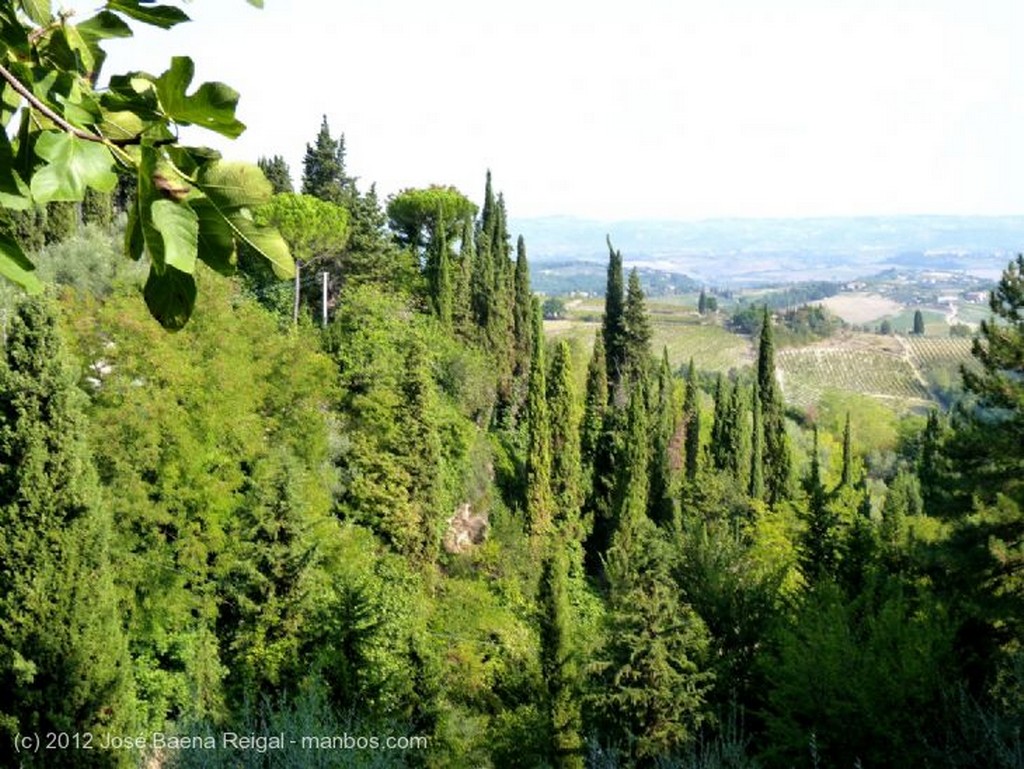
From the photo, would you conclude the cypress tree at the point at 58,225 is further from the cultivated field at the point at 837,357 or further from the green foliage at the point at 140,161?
the cultivated field at the point at 837,357

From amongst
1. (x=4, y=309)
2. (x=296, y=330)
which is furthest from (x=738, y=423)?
(x=4, y=309)

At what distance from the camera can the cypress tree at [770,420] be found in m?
36.5

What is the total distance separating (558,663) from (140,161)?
15.3 m

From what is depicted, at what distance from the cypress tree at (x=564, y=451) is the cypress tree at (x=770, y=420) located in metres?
11.4

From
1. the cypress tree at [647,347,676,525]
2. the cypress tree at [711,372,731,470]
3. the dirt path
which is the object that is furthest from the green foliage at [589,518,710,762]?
the dirt path

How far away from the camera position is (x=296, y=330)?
21.6 metres

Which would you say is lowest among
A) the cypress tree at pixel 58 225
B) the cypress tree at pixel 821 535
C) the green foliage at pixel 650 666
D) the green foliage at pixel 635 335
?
the green foliage at pixel 650 666

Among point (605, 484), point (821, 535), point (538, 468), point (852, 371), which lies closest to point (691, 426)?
point (605, 484)

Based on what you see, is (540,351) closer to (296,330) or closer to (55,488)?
(296,330)

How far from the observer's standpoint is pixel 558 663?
15.4 meters

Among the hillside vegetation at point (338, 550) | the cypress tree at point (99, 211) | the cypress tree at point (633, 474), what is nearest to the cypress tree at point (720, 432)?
the cypress tree at point (633, 474)

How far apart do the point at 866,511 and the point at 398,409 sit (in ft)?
62.5

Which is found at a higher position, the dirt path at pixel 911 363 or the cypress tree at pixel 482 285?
the cypress tree at pixel 482 285

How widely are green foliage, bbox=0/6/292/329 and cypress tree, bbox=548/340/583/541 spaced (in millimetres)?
27590
